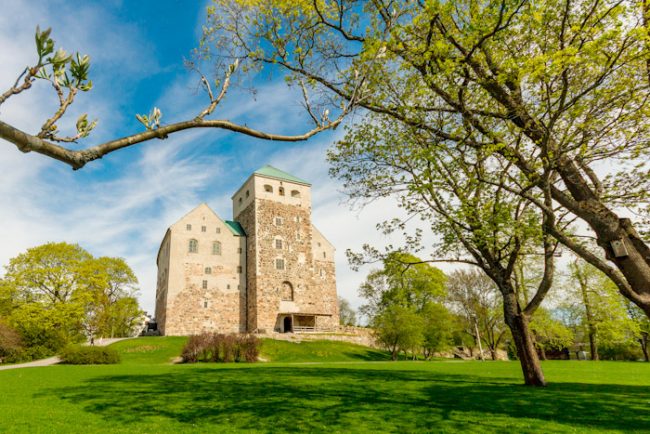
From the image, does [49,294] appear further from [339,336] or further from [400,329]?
[400,329]

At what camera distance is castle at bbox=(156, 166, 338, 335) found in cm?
4184

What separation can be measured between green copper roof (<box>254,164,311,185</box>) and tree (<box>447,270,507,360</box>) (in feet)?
78.9

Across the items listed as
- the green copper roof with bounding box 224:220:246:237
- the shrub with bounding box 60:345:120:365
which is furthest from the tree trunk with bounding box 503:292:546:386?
the green copper roof with bounding box 224:220:246:237

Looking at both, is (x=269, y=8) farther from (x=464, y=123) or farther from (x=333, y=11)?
(x=464, y=123)

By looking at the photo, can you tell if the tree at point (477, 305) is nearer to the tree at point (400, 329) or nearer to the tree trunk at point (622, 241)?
the tree at point (400, 329)

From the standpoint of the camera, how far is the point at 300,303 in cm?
4488

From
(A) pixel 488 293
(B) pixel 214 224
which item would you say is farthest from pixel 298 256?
(A) pixel 488 293

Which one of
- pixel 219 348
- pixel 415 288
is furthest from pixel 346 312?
pixel 219 348

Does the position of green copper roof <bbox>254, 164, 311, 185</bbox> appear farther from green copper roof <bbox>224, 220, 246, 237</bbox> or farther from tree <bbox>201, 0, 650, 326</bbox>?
tree <bbox>201, 0, 650, 326</bbox>

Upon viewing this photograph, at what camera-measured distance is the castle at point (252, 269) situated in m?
41.8

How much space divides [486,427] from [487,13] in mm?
9045

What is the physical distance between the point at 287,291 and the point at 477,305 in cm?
2231

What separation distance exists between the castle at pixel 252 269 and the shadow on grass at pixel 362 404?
2887 centimetres

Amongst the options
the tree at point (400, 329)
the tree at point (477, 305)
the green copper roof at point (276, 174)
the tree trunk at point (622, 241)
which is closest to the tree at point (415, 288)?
the tree at point (477, 305)
